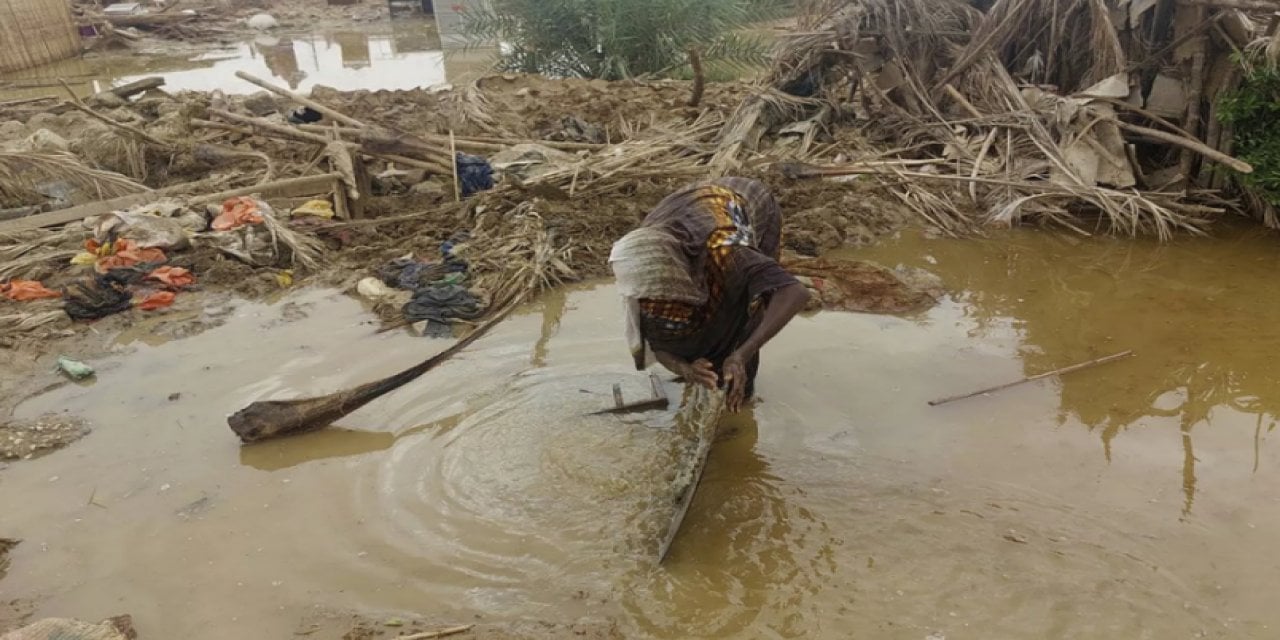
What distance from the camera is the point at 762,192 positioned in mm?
3264

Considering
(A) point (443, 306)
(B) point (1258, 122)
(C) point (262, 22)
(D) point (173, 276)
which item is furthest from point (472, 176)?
(C) point (262, 22)

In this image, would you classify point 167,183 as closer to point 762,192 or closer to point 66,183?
point 66,183

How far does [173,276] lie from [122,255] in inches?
17.4

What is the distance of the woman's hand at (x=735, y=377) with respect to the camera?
9.36 feet

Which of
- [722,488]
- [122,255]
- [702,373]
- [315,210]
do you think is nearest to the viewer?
[702,373]

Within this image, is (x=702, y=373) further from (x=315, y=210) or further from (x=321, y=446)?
(x=315, y=210)

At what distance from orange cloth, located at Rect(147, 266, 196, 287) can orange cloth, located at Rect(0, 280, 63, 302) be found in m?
0.54

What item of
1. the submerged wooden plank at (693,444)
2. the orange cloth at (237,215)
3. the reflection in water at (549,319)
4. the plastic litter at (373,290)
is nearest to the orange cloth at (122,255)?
the orange cloth at (237,215)

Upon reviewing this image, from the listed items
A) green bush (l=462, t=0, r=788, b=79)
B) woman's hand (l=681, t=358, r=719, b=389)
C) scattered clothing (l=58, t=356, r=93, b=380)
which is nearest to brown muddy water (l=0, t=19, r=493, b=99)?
green bush (l=462, t=0, r=788, b=79)

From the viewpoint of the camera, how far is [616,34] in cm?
1049

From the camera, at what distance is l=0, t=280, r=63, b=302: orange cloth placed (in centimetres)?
506

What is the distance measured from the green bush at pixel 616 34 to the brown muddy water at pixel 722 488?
6649mm

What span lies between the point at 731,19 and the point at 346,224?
22.1ft

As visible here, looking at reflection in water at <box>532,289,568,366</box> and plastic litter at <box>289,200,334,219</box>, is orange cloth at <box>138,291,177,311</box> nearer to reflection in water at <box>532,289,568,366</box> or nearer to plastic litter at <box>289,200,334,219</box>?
plastic litter at <box>289,200,334,219</box>
